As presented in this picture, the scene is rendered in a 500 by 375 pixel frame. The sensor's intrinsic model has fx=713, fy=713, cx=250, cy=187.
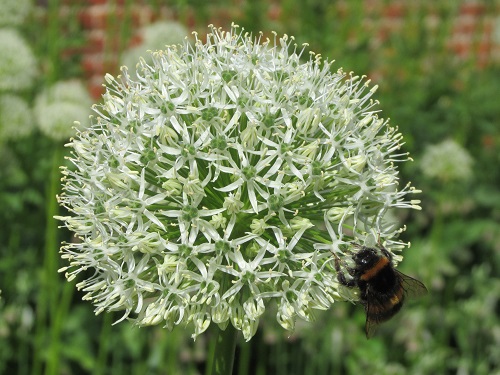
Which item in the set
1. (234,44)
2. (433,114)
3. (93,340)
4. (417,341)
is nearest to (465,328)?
(417,341)

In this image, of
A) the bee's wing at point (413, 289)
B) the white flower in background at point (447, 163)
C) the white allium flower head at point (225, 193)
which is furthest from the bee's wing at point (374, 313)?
the white flower in background at point (447, 163)

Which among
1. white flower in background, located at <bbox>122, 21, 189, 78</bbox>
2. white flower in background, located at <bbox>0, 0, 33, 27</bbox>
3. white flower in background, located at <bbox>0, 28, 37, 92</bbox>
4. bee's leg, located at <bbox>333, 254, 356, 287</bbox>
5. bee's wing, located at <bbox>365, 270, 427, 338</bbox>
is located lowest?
bee's wing, located at <bbox>365, 270, 427, 338</bbox>

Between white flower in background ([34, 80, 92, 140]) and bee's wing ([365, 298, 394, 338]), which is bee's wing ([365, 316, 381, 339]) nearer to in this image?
bee's wing ([365, 298, 394, 338])

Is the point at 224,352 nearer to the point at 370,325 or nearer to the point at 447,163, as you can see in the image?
the point at 370,325

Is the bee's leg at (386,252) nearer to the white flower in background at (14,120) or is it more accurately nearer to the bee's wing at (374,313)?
the bee's wing at (374,313)

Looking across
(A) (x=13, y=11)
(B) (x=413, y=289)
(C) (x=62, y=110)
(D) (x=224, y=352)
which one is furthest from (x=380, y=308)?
(A) (x=13, y=11)

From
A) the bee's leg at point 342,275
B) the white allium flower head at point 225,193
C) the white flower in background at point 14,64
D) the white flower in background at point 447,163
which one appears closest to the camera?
the white allium flower head at point 225,193

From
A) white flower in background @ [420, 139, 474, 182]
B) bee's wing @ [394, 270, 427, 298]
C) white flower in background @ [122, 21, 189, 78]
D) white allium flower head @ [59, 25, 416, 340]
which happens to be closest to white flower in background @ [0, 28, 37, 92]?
white flower in background @ [122, 21, 189, 78]
